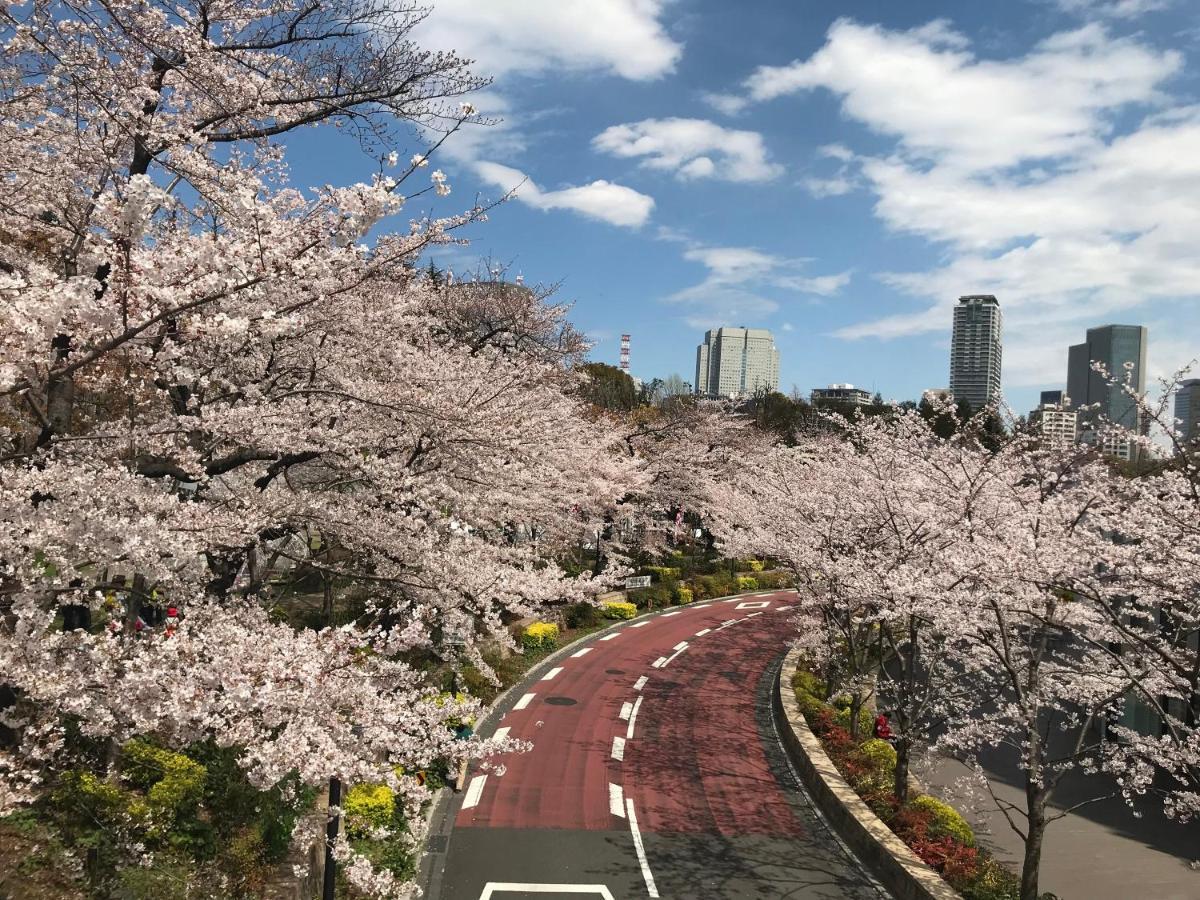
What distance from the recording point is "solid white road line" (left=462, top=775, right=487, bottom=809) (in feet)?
39.1

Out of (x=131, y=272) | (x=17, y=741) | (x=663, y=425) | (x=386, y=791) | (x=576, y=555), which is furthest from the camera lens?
(x=663, y=425)

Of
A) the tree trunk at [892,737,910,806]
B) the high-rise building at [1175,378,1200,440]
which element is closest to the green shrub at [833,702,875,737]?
the tree trunk at [892,737,910,806]

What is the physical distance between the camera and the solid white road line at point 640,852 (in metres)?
9.65

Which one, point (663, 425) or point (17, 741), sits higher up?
point (663, 425)

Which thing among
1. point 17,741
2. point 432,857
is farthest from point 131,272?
point 432,857

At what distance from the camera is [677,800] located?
12.5 m

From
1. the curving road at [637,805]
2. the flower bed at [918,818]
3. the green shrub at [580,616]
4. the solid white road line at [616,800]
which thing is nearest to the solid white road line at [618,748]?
the curving road at [637,805]

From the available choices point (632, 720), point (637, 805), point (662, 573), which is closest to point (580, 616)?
point (662, 573)

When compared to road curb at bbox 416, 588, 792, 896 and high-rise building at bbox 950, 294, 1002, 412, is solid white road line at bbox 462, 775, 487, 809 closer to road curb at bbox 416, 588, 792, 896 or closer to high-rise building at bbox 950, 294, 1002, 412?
road curb at bbox 416, 588, 792, 896

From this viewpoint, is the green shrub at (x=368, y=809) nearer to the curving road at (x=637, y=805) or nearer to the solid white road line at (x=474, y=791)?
the curving road at (x=637, y=805)

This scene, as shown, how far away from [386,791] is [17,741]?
14.5 ft

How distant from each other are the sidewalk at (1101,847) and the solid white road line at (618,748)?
19.8 ft

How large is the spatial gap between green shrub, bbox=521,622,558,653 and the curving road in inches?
44.3

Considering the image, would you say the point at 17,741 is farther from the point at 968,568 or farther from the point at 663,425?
the point at 663,425
